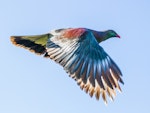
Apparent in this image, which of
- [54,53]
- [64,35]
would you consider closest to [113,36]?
[64,35]

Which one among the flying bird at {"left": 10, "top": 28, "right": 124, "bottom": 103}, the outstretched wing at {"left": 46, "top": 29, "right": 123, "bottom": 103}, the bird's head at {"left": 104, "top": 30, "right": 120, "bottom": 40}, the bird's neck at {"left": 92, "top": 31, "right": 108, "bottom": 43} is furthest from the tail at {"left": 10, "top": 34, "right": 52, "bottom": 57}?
the bird's head at {"left": 104, "top": 30, "right": 120, "bottom": 40}

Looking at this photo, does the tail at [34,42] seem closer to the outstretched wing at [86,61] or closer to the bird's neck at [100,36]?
the outstretched wing at [86,61]

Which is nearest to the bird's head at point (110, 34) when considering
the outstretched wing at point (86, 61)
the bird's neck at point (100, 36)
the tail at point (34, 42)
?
the bird's neck at point (100, 36)

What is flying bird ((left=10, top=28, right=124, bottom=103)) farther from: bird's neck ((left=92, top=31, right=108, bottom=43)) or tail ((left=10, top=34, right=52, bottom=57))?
bird's neck ((left=92, top=31, right=108, bottom=43))

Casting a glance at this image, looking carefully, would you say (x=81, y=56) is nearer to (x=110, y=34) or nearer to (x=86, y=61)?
(x=86, y=61)

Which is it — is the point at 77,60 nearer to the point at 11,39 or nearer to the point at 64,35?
the point at 64,35

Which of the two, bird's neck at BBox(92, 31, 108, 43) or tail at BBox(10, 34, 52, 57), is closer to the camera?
tail at BBox(10, 34, 52, 57)

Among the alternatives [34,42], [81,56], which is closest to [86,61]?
[81,56]
